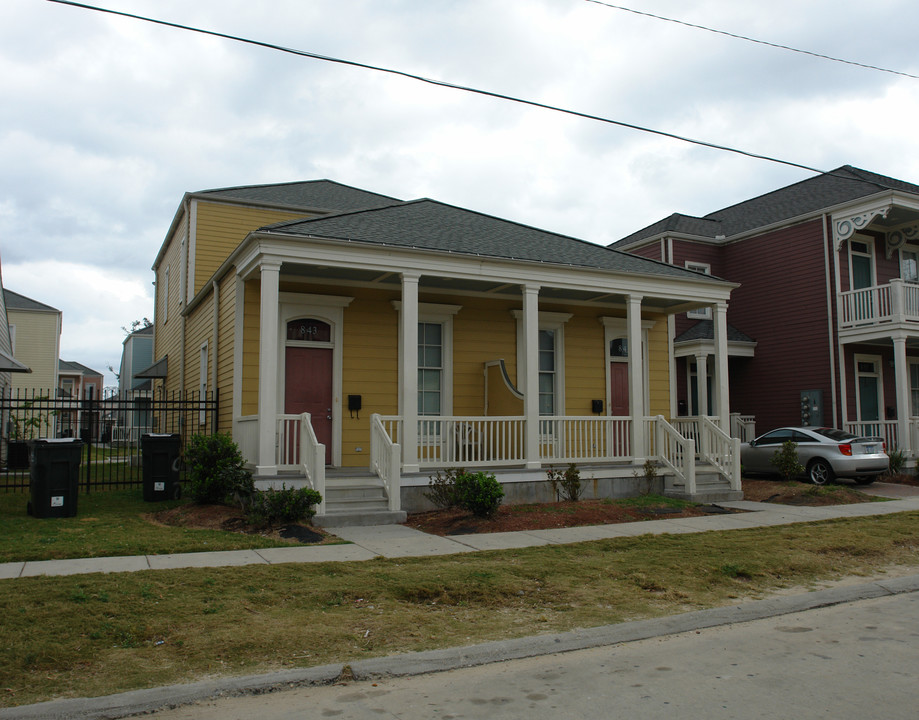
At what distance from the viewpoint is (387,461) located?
433 inches

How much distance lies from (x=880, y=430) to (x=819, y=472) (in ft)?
18.2

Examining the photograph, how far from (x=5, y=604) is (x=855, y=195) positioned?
21311mm

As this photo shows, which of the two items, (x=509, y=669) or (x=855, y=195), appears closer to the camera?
(x=509, y=669)

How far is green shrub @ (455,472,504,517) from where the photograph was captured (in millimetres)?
10484

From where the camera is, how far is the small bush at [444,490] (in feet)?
36.5

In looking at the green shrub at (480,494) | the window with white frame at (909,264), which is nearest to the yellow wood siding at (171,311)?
the green shrub at (480,494)

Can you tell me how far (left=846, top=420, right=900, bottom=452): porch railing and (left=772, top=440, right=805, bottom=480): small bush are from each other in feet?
15.9

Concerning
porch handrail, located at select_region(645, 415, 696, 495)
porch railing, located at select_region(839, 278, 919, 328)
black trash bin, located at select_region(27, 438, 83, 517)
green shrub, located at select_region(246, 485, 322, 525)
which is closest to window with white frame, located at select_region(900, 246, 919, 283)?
porch railing, located at select_region(839, 278, 919, 328)

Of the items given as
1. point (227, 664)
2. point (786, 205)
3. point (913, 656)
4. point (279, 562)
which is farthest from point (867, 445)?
point (227, 664)

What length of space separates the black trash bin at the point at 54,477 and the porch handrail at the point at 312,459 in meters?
3.13

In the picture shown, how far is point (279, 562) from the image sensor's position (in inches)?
299

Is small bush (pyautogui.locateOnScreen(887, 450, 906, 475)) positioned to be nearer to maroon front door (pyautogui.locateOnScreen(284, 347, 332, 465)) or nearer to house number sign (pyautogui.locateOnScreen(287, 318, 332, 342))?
maroon front door (pyautogui.locateOnScreen(284, 347, 332, 465))

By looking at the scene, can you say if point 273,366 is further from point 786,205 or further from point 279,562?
point 786,205

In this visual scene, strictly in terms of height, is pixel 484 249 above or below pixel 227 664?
above
